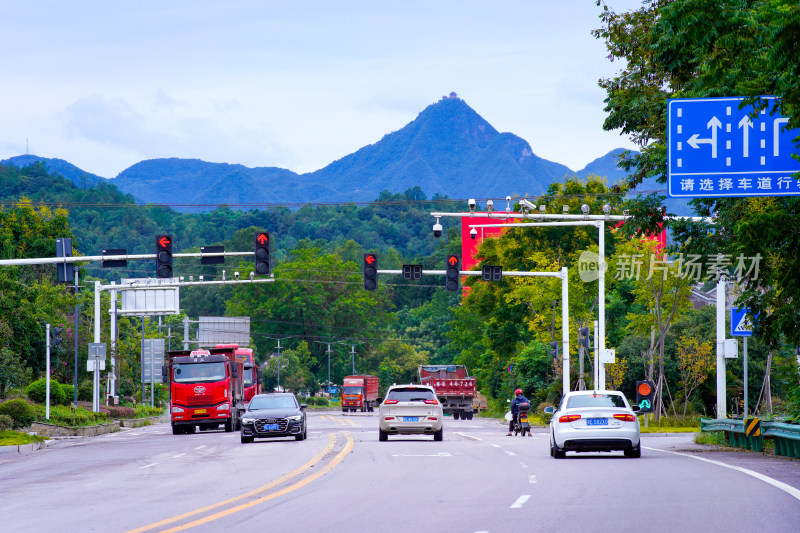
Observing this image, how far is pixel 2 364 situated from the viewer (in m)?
56.1

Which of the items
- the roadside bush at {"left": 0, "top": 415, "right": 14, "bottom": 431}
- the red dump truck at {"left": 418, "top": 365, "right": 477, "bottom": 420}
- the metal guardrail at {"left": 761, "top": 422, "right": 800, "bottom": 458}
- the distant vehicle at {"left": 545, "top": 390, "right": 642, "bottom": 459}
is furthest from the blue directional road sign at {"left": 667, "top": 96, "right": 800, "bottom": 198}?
the red dump truck at {"left": 418, "top": 365, "right": 477, "bottom": 420}

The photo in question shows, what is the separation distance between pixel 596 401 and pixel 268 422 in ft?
43.3

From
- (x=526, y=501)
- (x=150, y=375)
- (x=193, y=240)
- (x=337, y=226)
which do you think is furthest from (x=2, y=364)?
(x=337, y=226)

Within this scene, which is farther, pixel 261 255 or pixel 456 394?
pixel 456 394

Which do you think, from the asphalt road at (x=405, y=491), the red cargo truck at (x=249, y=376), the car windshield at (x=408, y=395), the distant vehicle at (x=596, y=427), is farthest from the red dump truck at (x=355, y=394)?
the distant vehicle at (x=596, y=427)

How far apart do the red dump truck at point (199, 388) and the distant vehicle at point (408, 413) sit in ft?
46.8

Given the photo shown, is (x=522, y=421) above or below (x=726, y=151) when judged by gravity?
below

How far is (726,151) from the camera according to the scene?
20500 millimetres

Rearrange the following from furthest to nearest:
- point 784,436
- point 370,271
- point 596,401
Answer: point 370,271 < point 784,436 < point 596,401

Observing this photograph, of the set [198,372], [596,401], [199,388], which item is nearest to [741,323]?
[596,401]

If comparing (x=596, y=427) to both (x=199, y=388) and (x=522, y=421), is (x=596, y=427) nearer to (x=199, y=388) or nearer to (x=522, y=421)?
(x=522, y=421)

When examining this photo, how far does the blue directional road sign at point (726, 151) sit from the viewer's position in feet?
66.2

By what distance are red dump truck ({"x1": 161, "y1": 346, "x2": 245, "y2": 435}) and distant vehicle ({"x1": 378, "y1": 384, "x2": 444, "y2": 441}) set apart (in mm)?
14279

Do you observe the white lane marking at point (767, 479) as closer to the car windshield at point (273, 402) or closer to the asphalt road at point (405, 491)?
the asphalt road at point (405, 491)
